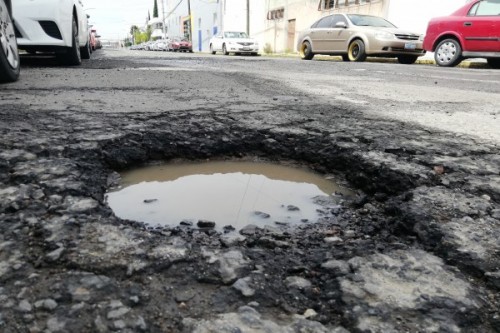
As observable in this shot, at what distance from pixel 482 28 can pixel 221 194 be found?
906cm

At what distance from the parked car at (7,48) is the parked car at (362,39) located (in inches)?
344

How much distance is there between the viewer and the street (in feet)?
3.00

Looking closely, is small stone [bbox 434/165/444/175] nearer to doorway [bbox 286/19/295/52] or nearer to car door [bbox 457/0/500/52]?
car door [bbox 457/0/500/52]

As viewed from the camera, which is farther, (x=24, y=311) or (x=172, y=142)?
(x=172, y=142)

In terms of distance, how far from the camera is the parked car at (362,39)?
10.3 m

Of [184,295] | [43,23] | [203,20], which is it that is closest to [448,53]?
[43,23]

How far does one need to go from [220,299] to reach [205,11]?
40534 millimetres

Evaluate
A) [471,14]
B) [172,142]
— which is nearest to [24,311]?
[172,142]

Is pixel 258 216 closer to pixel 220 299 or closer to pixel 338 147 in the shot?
pixel 220 299

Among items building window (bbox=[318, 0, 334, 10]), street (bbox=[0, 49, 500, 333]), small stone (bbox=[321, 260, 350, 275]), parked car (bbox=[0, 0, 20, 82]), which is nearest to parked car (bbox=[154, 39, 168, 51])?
building window (bbox=[318, 0, 334, 10])

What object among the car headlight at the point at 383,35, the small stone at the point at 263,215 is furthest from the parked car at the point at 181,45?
the small stone at the point at 263,215

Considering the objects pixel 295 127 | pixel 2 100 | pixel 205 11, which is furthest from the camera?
pixel 205 11

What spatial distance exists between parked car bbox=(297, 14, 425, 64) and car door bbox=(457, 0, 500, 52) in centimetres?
173

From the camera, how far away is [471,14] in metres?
8.87
